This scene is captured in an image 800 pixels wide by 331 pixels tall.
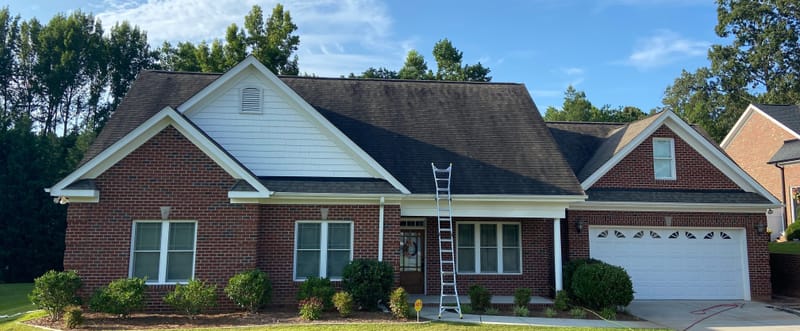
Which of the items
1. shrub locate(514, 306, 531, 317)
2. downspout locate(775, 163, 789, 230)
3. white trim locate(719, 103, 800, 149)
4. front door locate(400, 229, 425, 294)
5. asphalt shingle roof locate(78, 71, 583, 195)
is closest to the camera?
shrub locate(514, 306, 531, 317)

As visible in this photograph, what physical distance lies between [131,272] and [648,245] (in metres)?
13.5

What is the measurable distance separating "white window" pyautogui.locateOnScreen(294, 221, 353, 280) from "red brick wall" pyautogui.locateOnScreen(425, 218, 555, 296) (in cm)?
267

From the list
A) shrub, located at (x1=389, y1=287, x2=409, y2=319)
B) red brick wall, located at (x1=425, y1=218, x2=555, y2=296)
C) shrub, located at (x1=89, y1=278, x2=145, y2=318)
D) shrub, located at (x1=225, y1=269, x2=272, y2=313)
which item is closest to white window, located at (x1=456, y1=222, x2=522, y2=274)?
red brick wall, located at (x1=425, y1=218, x2=555, y2=296)

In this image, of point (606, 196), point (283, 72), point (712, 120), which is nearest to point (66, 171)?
point (283, 72)

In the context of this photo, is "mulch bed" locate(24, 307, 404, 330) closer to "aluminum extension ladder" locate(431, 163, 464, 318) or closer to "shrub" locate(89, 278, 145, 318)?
"shrub" locate(89, 278, 145, 318)

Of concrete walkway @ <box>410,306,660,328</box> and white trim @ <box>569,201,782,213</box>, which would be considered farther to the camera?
white trim @ <box>569,201,782,213</box>

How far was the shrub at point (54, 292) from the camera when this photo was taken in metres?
10.5

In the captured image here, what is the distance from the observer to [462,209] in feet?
44.3

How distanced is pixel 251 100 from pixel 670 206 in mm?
11766

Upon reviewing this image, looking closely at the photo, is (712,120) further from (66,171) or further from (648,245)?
(66,171)

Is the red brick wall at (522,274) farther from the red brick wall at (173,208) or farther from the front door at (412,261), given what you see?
the red brick wall at (173,208)

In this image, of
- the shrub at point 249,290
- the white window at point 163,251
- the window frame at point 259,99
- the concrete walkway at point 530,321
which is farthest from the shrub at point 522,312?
the window frame at point 259,99

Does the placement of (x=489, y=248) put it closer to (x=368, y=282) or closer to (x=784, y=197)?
(x=368, y=282)

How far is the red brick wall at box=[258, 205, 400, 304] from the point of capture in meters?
12.5
